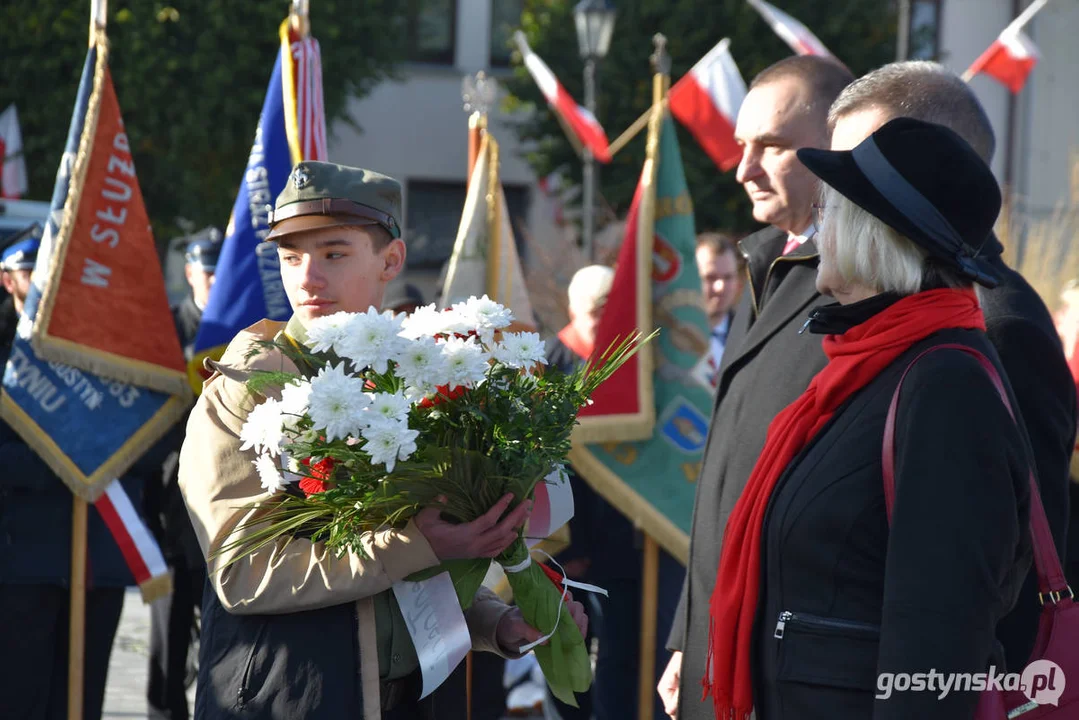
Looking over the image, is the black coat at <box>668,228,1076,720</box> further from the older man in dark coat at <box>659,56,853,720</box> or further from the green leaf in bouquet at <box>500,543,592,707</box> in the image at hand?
the green leaf in bouquet at <box>500,543,592,707</box>

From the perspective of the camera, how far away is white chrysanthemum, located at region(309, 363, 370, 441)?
84.8 inches

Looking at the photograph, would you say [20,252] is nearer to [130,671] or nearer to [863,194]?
[130,671]

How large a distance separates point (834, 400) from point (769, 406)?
2.49 ft

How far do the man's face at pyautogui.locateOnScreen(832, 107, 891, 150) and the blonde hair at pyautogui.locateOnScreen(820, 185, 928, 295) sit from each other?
0.51 metres

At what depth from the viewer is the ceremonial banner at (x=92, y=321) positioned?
4.87m

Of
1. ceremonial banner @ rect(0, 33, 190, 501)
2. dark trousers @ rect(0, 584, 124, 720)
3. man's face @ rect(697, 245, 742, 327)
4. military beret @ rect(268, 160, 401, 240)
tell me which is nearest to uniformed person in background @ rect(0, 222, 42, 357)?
ceremonial banner @ rect(0, 33, 190, 501)

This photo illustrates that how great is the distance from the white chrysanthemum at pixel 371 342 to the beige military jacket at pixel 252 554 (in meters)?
0.32

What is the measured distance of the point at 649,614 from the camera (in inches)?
214

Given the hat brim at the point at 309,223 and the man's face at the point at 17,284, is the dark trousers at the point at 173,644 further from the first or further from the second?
the hat brim at the point at 309,223

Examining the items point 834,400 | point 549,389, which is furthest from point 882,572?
point 549,389

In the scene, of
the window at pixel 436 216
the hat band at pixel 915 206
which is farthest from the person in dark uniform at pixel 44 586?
the window at pixel 436 216

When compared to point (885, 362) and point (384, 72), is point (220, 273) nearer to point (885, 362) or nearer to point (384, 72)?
point (885, 362)

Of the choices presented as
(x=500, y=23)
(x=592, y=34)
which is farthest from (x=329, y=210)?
(x=500, y=23)

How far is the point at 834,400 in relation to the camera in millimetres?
2219
